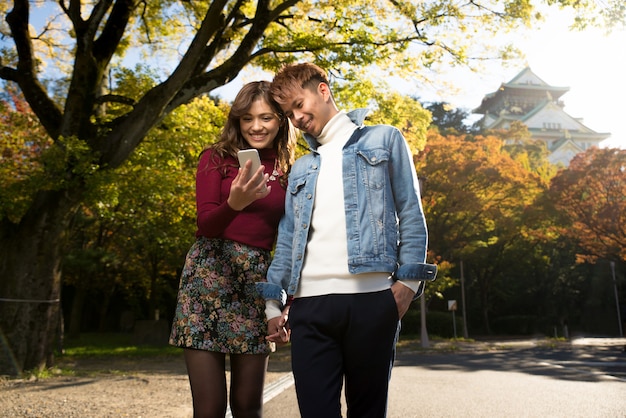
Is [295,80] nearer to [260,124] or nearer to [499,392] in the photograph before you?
[260,124]

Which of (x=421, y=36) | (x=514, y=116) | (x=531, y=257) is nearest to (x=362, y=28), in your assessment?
(x=421, y=36)

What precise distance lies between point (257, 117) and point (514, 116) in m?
61.6

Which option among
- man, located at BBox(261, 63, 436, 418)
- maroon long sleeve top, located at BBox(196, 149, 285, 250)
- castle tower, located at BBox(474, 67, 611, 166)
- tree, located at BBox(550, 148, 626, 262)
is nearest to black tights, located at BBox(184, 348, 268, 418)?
man, located at BBox(261, 63, 436, 418)

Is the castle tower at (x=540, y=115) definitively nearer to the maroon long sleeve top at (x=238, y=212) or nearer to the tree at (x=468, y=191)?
the tree at (x=468, y=191)

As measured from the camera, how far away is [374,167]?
7.61 feet

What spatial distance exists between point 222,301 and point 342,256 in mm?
598

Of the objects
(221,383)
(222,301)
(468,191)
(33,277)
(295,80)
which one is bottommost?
(221,383)

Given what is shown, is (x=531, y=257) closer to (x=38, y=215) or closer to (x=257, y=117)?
(x=38, y=215)

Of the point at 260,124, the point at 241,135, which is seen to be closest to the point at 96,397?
the point at 241,135

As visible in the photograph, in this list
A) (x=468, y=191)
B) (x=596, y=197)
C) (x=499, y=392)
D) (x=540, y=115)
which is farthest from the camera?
(x=540, y=115)

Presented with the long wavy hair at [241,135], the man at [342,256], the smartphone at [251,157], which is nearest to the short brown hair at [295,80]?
the man at [342,256]

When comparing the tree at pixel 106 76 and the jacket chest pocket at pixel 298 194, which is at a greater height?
the tree at pixel 106 76

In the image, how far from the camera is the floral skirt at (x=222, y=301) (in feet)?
8.10

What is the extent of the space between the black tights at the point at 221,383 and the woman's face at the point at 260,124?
917 mm
